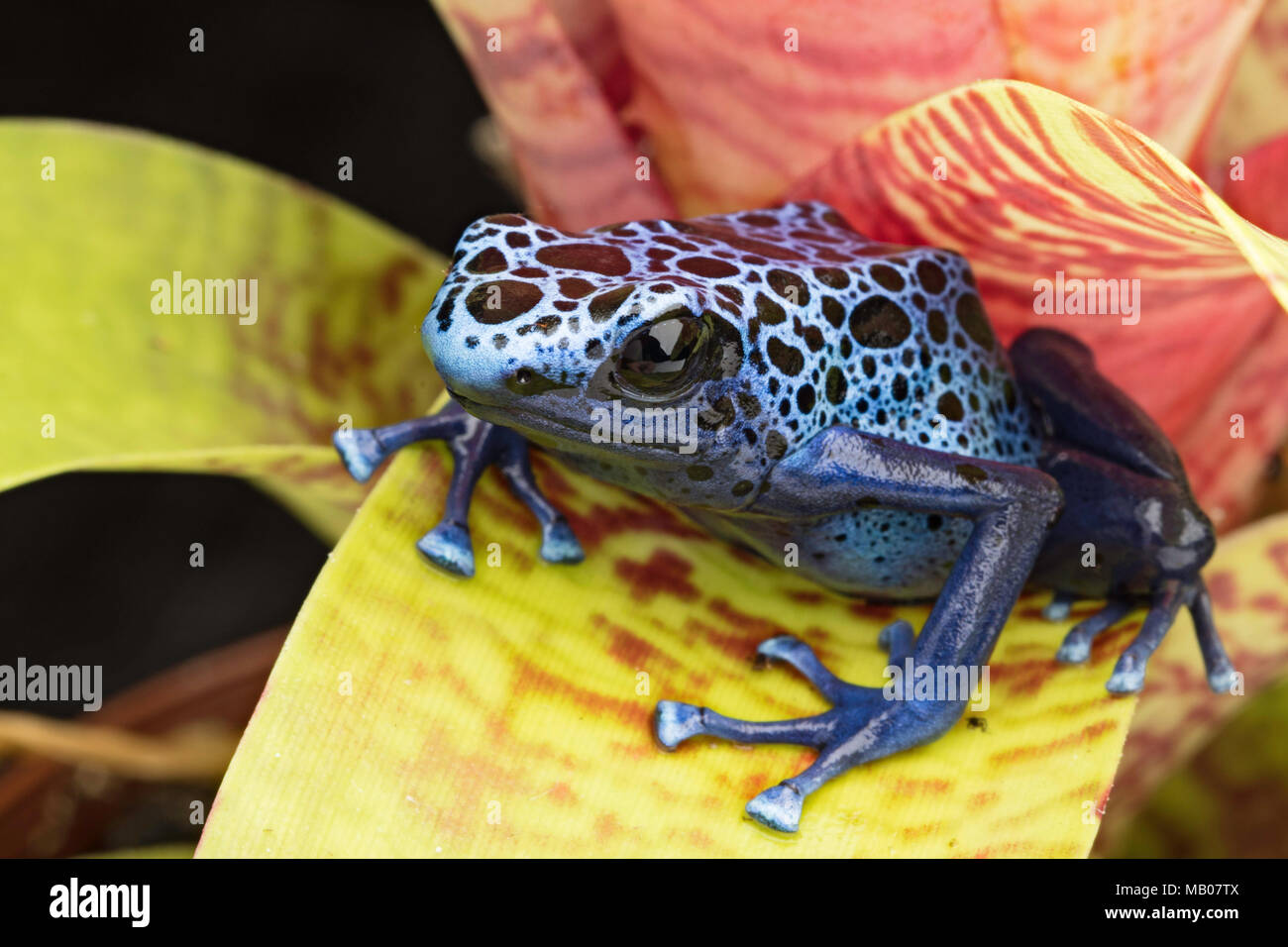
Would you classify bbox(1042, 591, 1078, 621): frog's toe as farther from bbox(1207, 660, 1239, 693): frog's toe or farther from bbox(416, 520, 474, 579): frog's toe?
bbox(416, 520, 474, 579): frog's toe

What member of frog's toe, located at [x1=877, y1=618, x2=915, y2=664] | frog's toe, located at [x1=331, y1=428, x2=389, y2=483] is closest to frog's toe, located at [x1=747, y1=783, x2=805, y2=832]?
frog's toe, located at [x1=877, y1=618, x2=915, y2=664]

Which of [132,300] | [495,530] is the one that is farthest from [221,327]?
[495,530]

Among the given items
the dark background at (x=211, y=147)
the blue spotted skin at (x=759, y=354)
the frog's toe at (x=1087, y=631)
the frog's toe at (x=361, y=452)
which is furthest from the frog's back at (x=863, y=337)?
the dark background at (x=211, y=147)

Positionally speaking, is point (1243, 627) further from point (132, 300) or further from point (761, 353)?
point (132, 300)

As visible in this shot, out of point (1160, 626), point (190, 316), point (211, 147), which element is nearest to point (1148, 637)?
point (1160, 626)

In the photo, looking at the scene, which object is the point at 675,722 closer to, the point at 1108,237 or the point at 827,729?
the point at 827,729

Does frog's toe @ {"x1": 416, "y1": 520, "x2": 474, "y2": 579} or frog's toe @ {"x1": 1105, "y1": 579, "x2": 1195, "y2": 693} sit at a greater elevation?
frog's toe @ {"x1": 416, "y1": 520, "x2": 474, "y2": 579}
